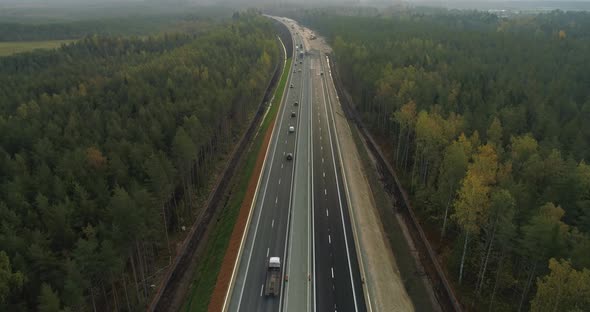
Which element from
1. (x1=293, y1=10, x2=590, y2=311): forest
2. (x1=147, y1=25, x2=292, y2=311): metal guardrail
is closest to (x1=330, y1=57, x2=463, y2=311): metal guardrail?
(x1=293, y1=10, x2=590, y2=311): forest

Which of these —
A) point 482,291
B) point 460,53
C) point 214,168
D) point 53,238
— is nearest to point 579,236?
point 482,291

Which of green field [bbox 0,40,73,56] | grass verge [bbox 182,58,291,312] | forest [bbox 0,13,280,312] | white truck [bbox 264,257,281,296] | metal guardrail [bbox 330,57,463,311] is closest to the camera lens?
forest [bbox 0,13,280,312]

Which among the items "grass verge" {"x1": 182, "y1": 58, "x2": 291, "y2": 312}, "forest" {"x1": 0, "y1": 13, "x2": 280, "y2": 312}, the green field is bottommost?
"grass verge" {"x1": 182, "y1": 58, "x2": 291, "y2": 312}

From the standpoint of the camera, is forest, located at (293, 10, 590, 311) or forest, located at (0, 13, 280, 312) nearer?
forest, located at (0, 13, 280, 312)

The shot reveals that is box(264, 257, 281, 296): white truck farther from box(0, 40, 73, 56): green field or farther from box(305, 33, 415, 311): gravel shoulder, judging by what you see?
box(0, 40, 73, 56): green field

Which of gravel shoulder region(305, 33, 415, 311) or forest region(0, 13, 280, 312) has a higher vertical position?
forest region(0, 13, 280, 312)

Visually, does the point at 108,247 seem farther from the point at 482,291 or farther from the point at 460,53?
the point at 460,53

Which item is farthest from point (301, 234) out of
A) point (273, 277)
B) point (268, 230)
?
point (273, 277)
